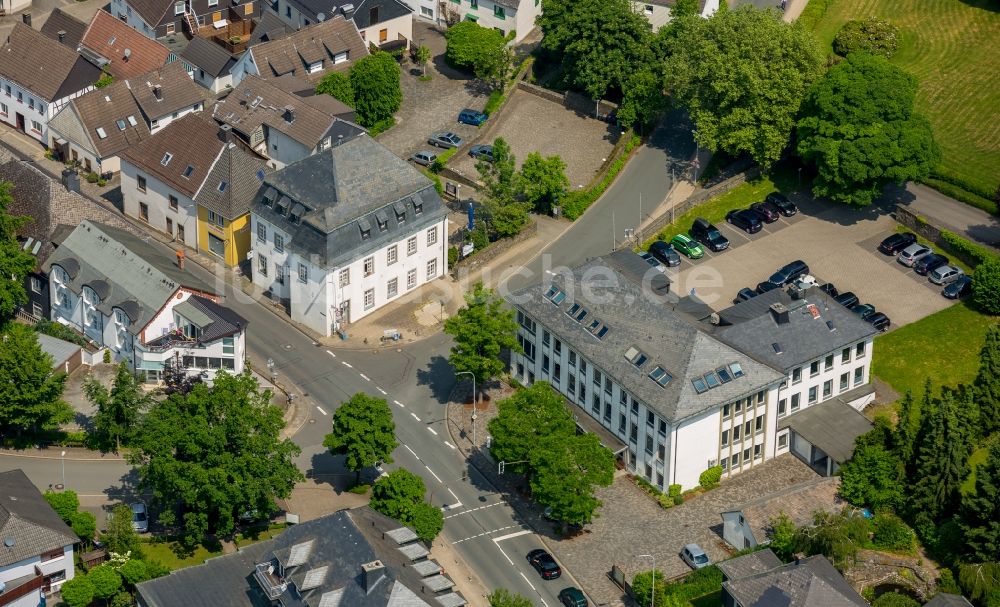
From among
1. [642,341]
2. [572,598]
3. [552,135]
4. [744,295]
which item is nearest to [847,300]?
[744,295]

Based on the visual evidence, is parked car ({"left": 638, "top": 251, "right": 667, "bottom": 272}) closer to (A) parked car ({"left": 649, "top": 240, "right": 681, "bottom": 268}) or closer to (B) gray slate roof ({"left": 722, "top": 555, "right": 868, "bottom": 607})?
(A) parked car ({"left": 649, "top": 240, "right": 681, "bottom": 268})

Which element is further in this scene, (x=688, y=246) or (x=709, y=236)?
(x=709, y=236)

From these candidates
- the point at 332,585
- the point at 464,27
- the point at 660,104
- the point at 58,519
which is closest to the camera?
the point at 332,585

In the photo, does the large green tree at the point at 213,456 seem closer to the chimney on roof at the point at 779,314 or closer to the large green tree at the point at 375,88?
the chimney on roof at the point at 779,314

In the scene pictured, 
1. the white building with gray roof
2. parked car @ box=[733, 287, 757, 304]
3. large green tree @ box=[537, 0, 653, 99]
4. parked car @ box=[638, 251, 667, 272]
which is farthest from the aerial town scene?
parked car @ box=[638, 251, 667, 272]

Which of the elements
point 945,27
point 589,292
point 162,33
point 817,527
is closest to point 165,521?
point 589,292

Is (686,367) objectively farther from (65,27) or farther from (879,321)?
(65,27)

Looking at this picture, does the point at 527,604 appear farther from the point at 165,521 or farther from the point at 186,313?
the point at 186,313
